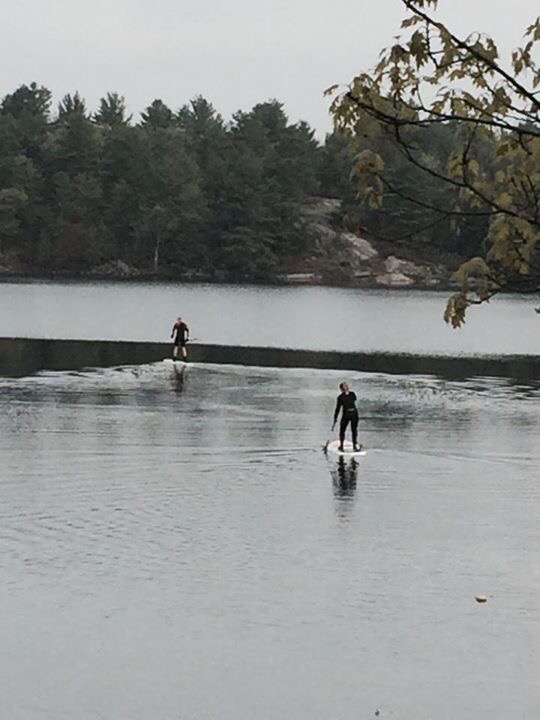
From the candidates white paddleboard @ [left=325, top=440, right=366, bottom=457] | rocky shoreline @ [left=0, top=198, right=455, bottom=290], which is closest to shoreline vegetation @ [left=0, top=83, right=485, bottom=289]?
rocky shoreline @ [left=0, top=198, right=455, bottom=290]

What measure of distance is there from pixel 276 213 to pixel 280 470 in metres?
139

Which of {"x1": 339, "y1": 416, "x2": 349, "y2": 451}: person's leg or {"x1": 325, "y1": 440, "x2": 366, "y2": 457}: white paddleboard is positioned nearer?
{"x1": 339, "y1": 416, "x2": 349, "y2": 451}: person's leg

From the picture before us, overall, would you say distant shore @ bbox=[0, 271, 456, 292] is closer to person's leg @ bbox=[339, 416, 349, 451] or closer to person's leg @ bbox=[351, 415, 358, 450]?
person's leg @ bbox=[351, 415, 358, 450]

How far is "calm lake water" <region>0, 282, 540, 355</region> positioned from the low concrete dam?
4.38 metres

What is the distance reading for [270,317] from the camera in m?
109

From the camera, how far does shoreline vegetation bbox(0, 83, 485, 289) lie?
173 metres

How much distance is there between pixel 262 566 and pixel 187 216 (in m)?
148

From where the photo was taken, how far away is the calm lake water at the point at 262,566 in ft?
62.1

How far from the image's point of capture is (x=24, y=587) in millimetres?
23469

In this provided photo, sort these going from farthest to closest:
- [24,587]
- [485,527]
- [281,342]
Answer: [281,342] < [485,527] < [24,587]

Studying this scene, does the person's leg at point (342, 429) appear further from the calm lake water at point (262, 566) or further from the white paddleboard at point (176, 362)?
the white paddleboard at point (176, 362)

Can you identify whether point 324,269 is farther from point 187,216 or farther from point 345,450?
point 345,450

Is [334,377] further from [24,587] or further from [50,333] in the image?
[24,587]

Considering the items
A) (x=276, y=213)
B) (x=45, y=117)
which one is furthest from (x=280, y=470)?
(x=45, y=117)
